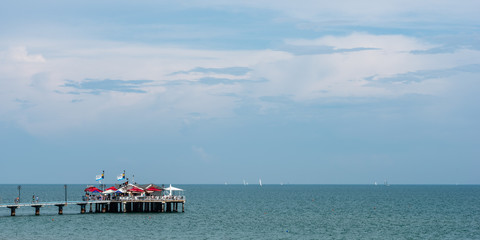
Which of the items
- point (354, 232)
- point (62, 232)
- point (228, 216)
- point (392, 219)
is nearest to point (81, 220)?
point (62, 232)

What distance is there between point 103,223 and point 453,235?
4209cm

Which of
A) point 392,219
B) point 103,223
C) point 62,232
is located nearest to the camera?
point 62,232

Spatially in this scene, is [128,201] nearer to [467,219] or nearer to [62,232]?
[62,232]

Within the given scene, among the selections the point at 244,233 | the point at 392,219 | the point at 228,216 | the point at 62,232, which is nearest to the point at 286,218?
the point at 228,216

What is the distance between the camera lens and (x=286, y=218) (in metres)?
89.6

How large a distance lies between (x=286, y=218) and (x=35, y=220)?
116ft

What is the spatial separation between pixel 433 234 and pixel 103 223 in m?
39.9

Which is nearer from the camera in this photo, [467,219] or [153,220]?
[153,220]

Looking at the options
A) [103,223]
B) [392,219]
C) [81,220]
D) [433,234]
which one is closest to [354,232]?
[433,234]

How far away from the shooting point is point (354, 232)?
6988 cm

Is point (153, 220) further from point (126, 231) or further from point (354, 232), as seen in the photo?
point (354, 232)

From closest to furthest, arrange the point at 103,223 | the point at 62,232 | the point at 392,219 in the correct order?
the point at 62,232 → the point at 103,223 → the point at 392,219

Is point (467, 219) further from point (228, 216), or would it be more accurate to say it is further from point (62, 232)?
point (62, 232)

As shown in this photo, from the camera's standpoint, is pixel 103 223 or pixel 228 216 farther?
pixel 228 216
